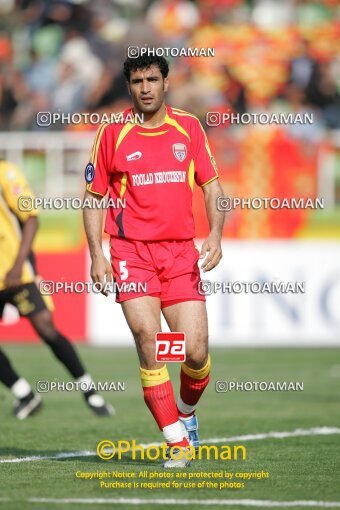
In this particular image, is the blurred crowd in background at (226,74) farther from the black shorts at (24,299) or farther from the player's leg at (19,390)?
the player's leg at (19,390)

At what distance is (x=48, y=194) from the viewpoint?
1739cm

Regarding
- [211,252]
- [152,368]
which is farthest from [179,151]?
[152,368]

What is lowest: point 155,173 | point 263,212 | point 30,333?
point 30,333

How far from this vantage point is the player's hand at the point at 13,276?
416 inches

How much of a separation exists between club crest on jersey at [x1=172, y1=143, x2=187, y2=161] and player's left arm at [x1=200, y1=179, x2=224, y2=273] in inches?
10.0

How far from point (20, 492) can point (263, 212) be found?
450 inches

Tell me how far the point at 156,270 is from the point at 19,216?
11.0 feet

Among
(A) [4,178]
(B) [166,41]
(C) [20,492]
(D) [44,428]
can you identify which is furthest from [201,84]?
(C) [20,492]

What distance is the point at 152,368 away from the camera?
7.49 metres

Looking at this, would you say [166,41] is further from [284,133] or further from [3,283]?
[3,283]

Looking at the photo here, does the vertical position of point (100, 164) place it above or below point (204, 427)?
above

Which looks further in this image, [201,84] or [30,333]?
[201,84]

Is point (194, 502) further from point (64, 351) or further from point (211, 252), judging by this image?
point (64, 351)

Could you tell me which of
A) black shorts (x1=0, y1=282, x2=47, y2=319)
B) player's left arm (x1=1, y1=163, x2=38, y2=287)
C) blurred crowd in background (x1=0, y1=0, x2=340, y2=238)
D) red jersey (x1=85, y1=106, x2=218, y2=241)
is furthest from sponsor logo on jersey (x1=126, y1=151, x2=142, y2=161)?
blurred crowd in background (x1=0, y1=0, x2=340, y2=238)
